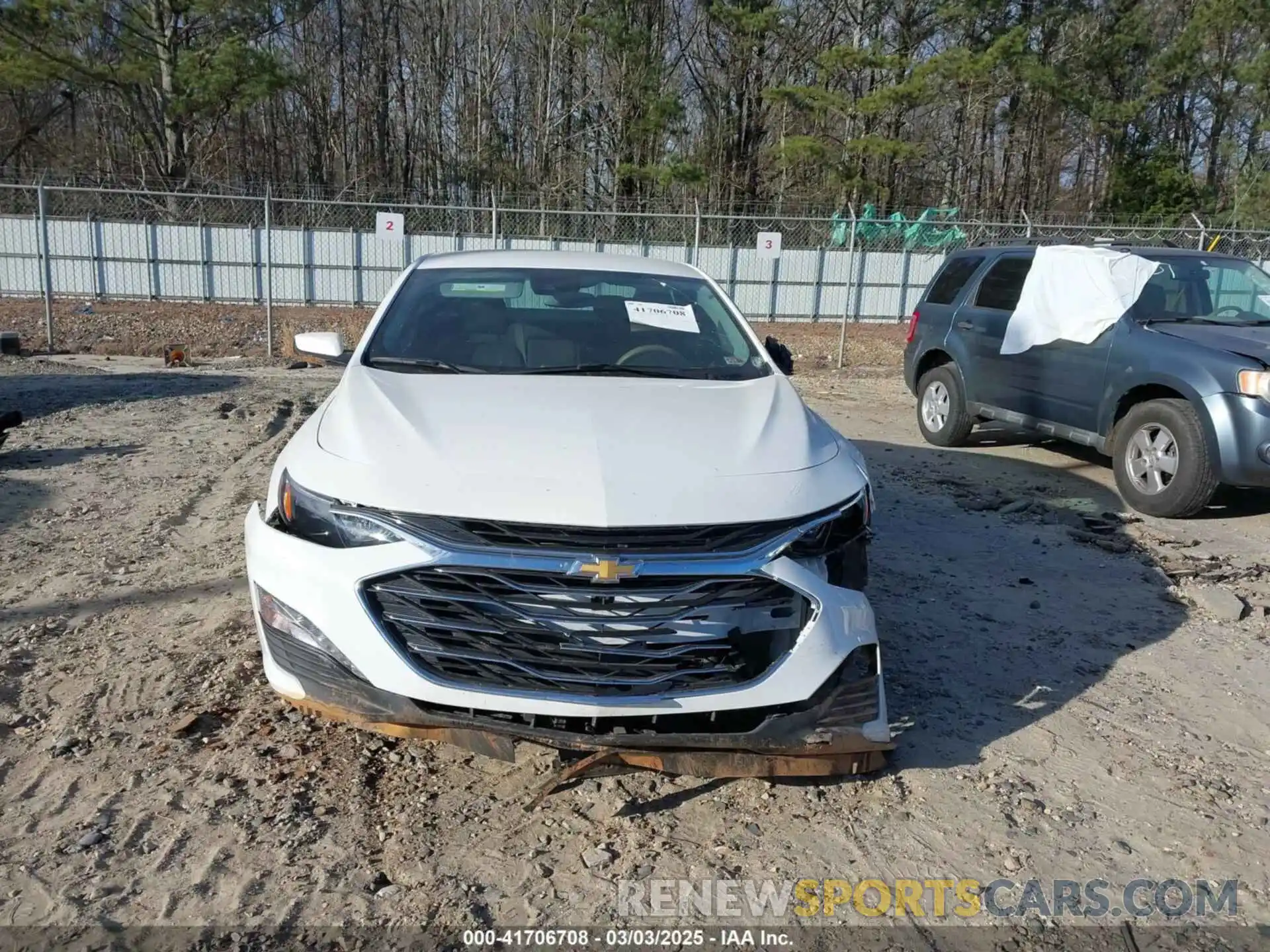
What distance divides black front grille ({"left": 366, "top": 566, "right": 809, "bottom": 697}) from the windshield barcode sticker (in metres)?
1.92

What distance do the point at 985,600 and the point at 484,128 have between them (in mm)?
33585

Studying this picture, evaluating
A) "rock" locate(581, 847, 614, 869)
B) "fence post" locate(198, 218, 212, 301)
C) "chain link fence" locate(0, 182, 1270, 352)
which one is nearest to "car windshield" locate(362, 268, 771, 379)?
"rock" locate(581, 847, 614, 869)

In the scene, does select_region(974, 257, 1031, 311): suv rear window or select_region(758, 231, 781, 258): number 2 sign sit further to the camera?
select_region(758, 231, 781, 258): number 2 sign

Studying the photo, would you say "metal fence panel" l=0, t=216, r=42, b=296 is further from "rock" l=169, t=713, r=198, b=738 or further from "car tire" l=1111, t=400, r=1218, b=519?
"car tire" l=1111, t=400, r=1218, b=519

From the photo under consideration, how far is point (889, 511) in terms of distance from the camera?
6.66 metres

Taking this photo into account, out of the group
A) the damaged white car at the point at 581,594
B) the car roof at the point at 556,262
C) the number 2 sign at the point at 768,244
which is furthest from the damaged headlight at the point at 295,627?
the number 2 sign at the point at 768,244

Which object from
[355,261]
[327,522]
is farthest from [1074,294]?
[355,261]

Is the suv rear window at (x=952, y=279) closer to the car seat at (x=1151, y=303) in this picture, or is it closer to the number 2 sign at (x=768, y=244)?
the car seat at (x=1151, y=303)

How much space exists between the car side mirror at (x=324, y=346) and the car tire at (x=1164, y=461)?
5.43 meters

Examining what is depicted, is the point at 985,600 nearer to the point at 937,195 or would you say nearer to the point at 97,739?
the point at 97,739

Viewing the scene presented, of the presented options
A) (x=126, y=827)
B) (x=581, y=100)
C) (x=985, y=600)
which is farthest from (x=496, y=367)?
(x=581, y=100)

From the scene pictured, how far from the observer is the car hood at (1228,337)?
21.0 feet

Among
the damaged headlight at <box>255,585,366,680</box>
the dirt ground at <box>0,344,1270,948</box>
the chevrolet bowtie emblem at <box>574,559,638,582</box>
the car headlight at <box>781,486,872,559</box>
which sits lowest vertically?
the dirt ground at <box>0,344,1270,948</box>

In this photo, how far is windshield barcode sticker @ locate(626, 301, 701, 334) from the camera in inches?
175
